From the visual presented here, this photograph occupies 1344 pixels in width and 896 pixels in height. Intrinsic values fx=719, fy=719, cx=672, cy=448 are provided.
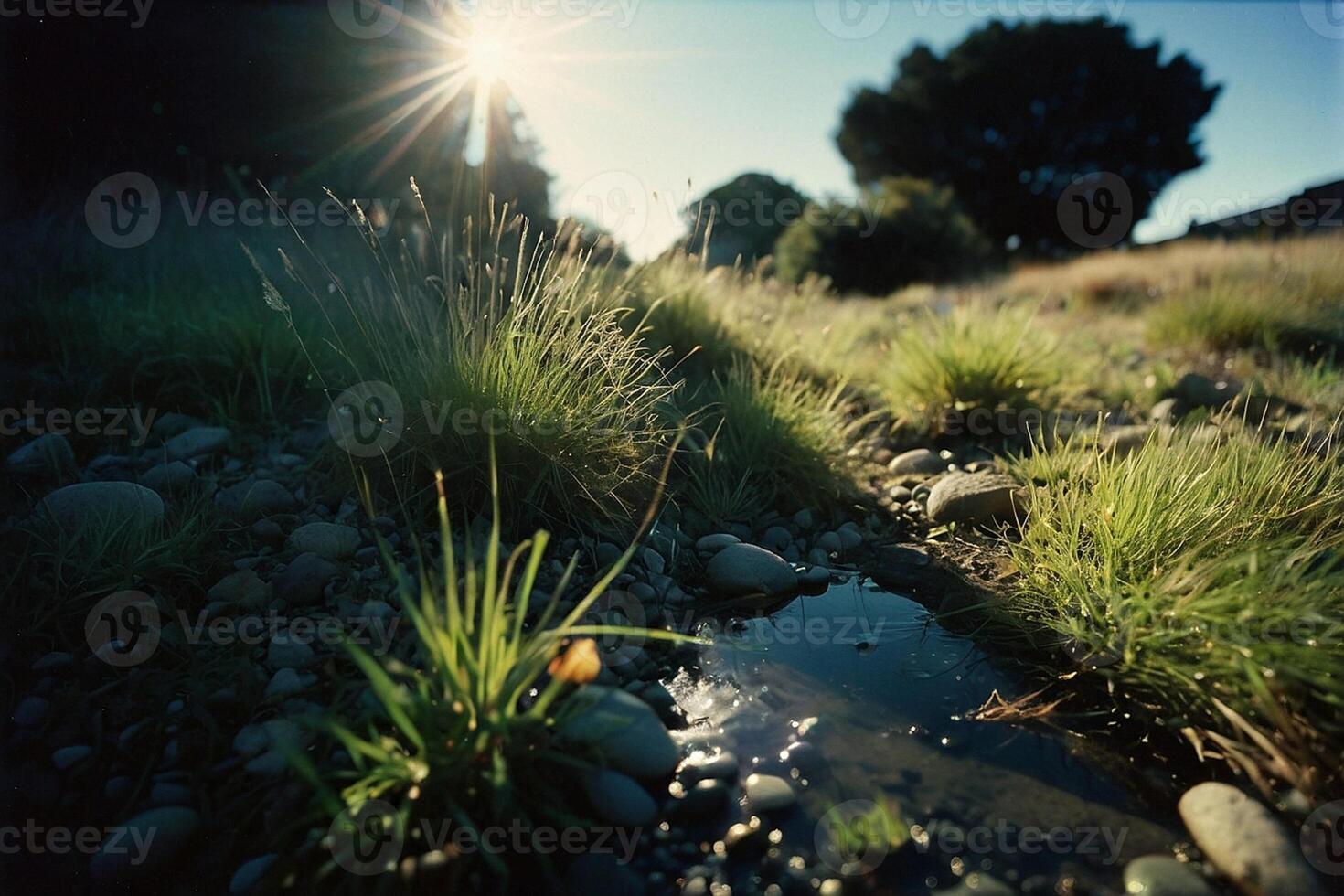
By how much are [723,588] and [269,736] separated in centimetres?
145

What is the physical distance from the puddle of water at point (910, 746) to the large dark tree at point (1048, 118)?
21.7m

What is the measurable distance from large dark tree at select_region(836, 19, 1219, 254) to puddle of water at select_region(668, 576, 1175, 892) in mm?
21742

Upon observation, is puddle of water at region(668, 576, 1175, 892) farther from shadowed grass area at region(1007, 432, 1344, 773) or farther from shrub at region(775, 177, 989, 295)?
shrub at region(775, 177, 989, 295)

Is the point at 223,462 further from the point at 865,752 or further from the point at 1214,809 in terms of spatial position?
the point at 1214,809

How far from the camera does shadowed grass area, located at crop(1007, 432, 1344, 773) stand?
170 cm

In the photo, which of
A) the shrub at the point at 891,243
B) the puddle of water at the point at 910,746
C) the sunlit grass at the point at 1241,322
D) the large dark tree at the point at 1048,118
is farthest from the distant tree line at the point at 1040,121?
the puddle of water at the point at 910,746

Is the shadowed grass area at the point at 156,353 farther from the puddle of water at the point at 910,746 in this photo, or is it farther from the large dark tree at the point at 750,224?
the large dark tree at the point at 750,224

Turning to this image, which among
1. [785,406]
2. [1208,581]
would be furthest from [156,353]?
[1208,581]

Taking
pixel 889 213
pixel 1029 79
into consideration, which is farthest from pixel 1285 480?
pixel 1029 79

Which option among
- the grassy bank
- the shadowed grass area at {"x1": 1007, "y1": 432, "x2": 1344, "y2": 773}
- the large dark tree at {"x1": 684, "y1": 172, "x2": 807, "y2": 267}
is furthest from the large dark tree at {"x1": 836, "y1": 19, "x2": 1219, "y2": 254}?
the shadowed grass area at {"x1": 1007, "y1": 432, "x2": 1344, "y2": 773}

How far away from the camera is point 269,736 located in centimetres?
171

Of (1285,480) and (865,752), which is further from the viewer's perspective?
(1285,480)

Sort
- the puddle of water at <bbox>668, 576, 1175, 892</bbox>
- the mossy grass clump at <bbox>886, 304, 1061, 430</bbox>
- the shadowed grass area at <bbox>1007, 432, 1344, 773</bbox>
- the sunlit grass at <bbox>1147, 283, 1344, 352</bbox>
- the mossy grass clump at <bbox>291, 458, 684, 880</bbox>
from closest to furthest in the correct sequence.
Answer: the mossy grass clump at <bbox>291, 458, 684, 880</bbox> < the puddle of water at <bbox>668, 576, 1175, 892</bbox> < the shadowed grass area at <bbox>1007, 432, 1344, 773</bbox> < the mossy grass clump at <bbox>886, 304, 1061, 430</bbox> < the sunlit grass at <bbox>1147, 283, 1344, 352</bbox>

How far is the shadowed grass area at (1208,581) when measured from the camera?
1.70m
